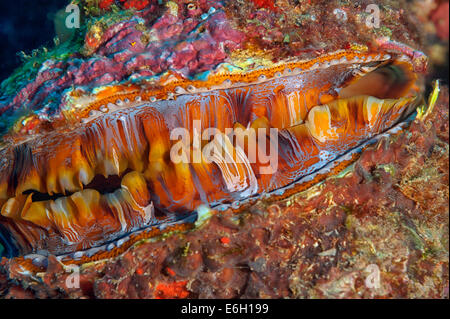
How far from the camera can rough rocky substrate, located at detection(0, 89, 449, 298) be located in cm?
203

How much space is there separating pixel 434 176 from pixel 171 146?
2.50 meters

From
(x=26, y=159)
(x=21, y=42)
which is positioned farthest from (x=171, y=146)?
(x=21, y=42)

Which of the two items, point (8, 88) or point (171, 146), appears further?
point (8, 88)

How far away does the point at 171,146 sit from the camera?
273cm

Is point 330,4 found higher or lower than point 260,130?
higher

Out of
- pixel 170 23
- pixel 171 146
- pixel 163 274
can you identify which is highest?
pixel 170 23

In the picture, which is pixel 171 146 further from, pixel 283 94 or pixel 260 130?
pixel 283 94

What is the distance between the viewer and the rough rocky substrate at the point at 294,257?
203 cm

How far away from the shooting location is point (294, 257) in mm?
2098

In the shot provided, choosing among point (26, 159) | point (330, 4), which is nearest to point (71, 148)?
point (26, 159)
